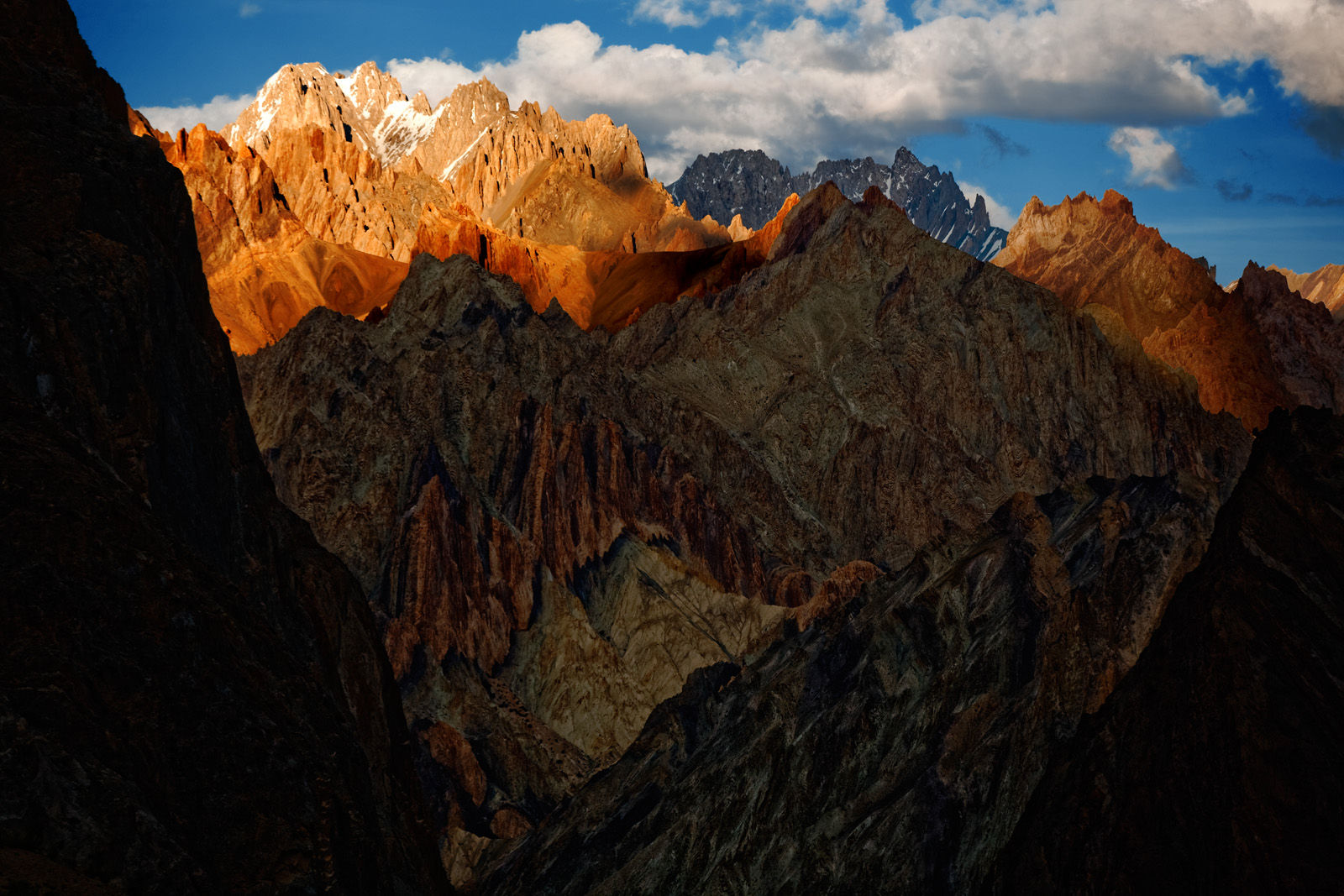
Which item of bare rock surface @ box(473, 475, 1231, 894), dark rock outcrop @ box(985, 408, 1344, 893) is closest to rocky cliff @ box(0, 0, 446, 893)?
bare rock surface @ box(473, 475, 1231, 894)

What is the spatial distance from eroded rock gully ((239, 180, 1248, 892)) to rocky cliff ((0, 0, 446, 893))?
132ft

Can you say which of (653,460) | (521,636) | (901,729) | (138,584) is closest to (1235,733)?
(901,729)

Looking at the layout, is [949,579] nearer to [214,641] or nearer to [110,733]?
[214,641]

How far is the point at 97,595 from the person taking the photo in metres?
39.8

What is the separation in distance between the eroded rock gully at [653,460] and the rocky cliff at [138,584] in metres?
40.1

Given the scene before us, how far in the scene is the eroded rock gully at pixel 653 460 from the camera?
12050 centimetres

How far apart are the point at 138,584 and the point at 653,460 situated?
378 feet

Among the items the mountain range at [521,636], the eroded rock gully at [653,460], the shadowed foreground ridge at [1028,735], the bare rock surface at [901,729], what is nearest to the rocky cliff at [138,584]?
the mountain range at [521,636]

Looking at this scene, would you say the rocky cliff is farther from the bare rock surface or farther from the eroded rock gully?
the eroded rock gully

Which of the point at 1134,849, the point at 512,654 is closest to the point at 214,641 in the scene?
the point at 1134,849

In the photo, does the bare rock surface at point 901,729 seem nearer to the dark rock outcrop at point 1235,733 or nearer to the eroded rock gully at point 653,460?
the dark rock outcrop at point 1235,733

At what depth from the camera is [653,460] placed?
155625mm

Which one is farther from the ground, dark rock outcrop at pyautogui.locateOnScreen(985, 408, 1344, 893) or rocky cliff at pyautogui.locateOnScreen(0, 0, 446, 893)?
rocky cliff at pyautogui.locateOnScreen(0, 0, 446, 893)

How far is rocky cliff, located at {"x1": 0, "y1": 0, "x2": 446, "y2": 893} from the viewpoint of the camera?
34.8 meters
